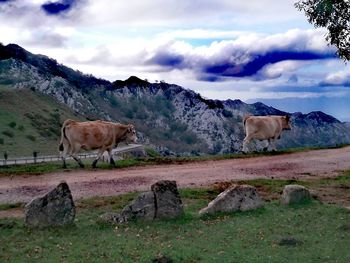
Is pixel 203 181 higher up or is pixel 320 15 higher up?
pixel 320 15

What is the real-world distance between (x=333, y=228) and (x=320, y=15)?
11942mm

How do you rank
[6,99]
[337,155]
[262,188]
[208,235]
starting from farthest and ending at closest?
[6,99]
[337,155]
[262,188]
[208,235]

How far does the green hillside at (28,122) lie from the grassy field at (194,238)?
3212 inches

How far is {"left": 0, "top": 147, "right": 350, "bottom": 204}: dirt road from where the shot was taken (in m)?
24.2

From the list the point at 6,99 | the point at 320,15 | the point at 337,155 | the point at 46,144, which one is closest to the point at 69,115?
the point at 6,99

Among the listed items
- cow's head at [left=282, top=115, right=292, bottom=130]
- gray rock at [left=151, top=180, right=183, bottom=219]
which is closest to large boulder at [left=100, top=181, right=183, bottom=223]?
gray rock at [left=151, top=180, right=183, bottom=219]

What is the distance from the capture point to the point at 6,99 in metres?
143

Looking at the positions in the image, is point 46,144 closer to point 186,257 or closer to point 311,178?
point 311,178

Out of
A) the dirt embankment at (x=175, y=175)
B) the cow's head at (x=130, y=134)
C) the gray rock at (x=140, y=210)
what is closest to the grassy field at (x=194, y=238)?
the gray rock at (x=140, y=210)

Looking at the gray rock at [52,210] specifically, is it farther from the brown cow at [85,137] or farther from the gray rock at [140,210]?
the brown cow at [85,137]

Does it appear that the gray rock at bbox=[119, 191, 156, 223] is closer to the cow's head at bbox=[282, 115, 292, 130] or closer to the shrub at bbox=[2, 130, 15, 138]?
the cow's head at bbox=[282, 115, 292, 130]

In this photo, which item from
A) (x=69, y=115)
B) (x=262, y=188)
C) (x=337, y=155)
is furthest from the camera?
(x=69, y=115)

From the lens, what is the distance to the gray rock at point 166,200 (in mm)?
19484

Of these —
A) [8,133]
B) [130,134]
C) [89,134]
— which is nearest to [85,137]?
[89,134]
